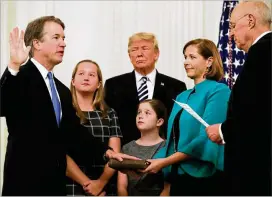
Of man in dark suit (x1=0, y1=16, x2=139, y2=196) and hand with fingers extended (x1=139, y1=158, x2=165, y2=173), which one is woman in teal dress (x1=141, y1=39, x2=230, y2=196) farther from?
man in dark suit (x1=0, y1=16, x2=139, y2=196)

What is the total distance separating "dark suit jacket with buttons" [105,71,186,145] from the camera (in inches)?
201

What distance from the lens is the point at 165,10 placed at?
6688 millimetres

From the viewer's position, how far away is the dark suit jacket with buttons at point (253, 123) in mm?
3924

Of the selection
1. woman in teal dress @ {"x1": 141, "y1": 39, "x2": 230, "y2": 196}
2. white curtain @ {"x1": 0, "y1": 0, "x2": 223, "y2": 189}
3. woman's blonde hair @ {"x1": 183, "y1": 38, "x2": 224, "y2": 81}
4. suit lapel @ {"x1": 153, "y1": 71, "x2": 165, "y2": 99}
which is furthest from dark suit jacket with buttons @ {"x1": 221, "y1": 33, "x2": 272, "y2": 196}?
white curtain @ {"x1": 0, "y1": 0, "x2": 223, "y2": 189}

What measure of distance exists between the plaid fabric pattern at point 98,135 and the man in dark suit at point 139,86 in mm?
161

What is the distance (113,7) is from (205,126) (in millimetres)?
2704

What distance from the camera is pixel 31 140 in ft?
14.0

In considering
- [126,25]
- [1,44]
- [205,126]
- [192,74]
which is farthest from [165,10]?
[205,126]

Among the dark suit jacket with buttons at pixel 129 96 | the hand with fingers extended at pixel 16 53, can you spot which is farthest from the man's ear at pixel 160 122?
the hand with fingers extended at pixel 16 53

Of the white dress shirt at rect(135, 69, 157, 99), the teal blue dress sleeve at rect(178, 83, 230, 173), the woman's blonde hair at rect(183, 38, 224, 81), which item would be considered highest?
the woman's blonde hair at rect(183, 38, 224, 81)

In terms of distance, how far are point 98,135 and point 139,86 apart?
635 millimetres

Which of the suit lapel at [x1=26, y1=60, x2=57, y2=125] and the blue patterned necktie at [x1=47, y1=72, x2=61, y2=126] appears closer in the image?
the suit lapel at [x1=26, y1=60, x2=57, y2=125]

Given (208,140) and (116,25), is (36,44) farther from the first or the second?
(116,25)

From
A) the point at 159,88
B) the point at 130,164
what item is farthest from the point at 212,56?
the point at 130,164
